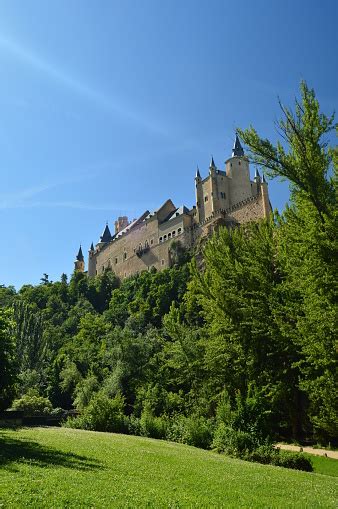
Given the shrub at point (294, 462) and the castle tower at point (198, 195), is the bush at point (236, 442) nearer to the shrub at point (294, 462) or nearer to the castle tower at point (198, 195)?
the shrub at point (294, 462)

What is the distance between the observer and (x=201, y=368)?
2839cm

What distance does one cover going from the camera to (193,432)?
65.4 ft

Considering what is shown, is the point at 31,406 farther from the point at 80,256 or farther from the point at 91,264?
the point at 80,256

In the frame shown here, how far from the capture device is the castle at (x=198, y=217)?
6108 centimetres

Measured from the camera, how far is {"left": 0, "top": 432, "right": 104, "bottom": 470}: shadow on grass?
9.55 m

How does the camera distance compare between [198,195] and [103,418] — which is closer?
[103,418]

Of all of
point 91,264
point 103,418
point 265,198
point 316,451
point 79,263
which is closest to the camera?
point 316,451

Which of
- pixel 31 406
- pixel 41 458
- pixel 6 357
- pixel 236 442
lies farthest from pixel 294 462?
pixel 31 406

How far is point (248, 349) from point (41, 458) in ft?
51.8

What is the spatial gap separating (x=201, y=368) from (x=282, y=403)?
23.2 ft

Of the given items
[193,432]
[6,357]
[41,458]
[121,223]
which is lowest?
[193,432]

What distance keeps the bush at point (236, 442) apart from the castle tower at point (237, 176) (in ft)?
168

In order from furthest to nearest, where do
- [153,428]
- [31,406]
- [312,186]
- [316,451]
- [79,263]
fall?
1. [79,263]
2. [31,406]
3. [153,428]
4. [316,451]
5. [312,186]

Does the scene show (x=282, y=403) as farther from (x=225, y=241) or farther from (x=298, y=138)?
(x=298, y=138)
